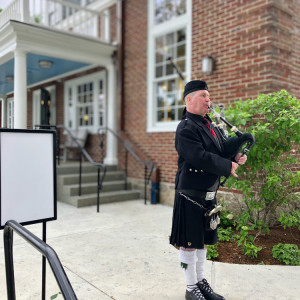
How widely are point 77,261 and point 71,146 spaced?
4956mm

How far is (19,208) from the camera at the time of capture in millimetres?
2188

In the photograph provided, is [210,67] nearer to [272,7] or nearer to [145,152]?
[272,7]

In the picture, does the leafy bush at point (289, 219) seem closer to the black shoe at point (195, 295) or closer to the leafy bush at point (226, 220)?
the leafy bush at point (226, 220)

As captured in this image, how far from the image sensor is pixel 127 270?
10.7 feet

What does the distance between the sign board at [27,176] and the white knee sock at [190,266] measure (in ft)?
3.46

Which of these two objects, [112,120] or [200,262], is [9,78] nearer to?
[200,262]

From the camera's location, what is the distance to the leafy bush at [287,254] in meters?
3.45

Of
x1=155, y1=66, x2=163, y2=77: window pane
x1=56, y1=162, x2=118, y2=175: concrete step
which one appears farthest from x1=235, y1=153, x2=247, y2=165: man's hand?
x1=56, y1=162, x2=118, y2=175: concrete step

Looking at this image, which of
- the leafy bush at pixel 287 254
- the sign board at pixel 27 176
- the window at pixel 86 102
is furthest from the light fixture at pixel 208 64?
the sign board at pixel 27 176

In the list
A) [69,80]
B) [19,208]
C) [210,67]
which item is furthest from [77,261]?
[69,80]

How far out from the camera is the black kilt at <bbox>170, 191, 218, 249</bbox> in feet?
8.11

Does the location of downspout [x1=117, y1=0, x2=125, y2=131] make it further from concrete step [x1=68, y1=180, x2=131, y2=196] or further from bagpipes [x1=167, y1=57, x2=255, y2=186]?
bagpipes [x1=167, y1=57, x2=255, y2=186]

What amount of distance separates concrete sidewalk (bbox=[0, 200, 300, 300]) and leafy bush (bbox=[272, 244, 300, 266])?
12 cm

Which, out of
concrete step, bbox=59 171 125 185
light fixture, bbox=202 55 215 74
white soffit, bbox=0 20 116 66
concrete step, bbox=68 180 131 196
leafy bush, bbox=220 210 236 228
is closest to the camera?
leafy bush, bbox=220 210 236 228
